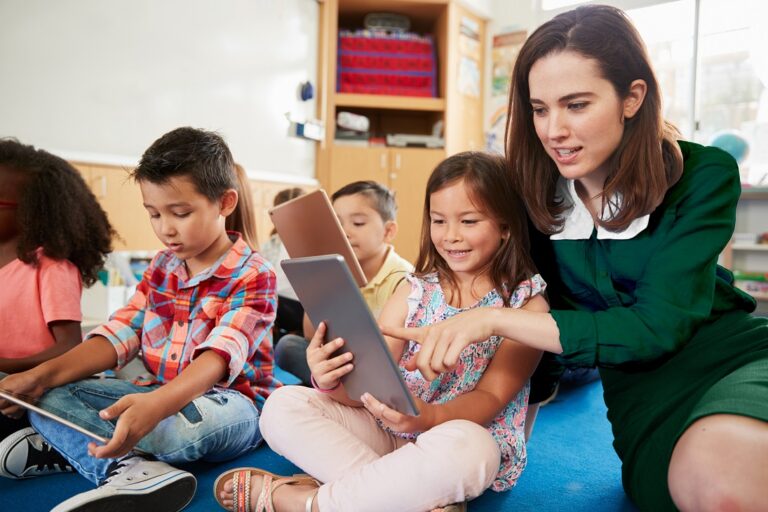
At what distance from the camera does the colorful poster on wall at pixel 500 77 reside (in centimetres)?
371

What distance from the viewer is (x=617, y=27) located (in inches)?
33.2

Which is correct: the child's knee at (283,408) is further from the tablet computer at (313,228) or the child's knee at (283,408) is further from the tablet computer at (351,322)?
the tablet computer at (313,228)

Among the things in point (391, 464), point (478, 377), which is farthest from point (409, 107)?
point (391, 464)

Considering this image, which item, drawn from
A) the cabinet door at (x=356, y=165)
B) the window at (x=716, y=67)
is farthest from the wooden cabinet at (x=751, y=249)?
the cabinet door at (x=356, y=165)

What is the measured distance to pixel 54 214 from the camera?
1.25 m

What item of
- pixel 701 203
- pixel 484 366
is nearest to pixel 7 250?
pixel 484 366

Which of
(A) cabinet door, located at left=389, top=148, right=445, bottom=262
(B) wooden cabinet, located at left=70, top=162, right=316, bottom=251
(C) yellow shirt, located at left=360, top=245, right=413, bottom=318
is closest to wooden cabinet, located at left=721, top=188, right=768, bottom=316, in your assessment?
(A) cabinet door, located at left=389, top=148, right=445, bottom=262

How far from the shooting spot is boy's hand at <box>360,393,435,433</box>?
799 mm

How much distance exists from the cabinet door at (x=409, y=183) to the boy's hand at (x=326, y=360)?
2578 millimetres

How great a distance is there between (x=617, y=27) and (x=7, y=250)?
46.7 inches

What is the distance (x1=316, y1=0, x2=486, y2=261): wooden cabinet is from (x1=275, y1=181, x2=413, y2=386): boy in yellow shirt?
164 centimetres

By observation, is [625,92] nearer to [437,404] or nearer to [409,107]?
[437,404]

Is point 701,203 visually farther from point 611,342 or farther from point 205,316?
point 205,316

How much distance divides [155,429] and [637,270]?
78 centimetres
